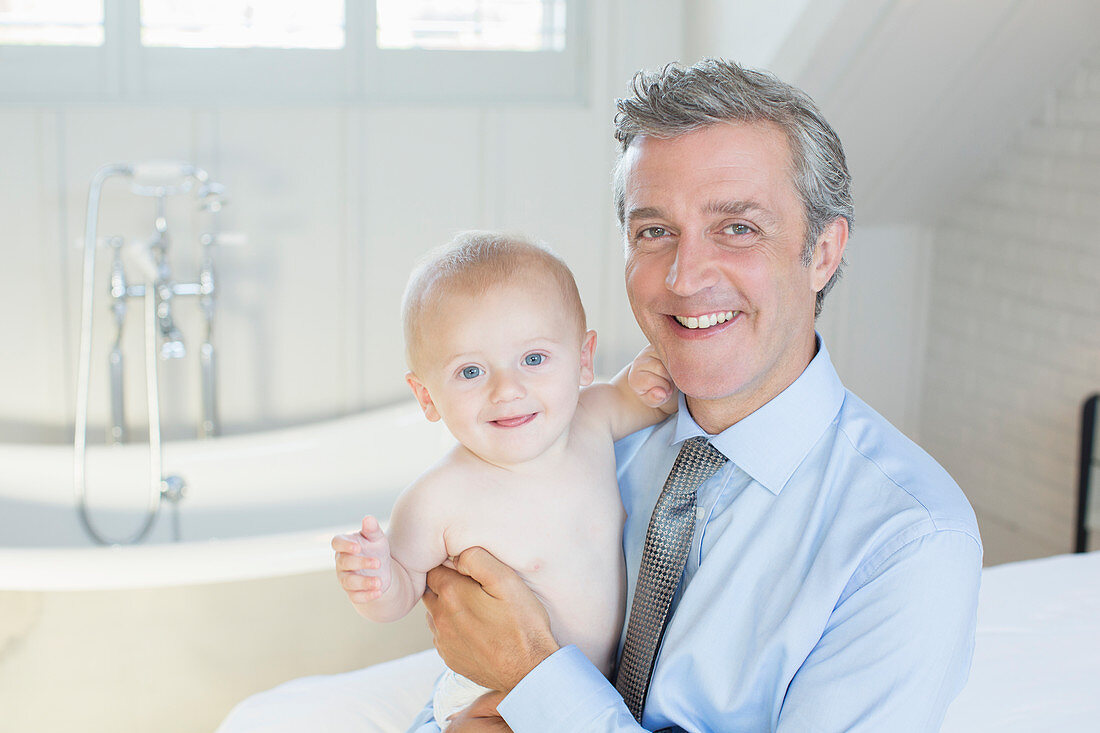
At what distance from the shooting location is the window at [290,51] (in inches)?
117

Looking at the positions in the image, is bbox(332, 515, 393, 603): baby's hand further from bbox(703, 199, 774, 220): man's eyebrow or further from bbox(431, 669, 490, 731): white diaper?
bbox(703, 199, 774, 220): man's eyebrow

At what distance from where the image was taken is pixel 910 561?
1.02m

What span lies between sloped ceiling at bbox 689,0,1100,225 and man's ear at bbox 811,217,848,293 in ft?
5.20

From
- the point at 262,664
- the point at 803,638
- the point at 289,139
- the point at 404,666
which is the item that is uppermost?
the point at 289,139

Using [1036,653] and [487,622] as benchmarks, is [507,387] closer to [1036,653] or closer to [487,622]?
[487,622]

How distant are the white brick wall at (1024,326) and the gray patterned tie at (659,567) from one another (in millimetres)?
2281

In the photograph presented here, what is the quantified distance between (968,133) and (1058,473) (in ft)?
3.39

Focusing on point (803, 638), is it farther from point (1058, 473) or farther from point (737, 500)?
point (1058, 473)

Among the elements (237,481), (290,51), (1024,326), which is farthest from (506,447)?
(1024,326)

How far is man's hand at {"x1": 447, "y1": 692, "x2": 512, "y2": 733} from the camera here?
1.22 metres

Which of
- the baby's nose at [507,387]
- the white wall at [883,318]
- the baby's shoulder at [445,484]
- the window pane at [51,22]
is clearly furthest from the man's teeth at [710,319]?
the white wall at [883,318]

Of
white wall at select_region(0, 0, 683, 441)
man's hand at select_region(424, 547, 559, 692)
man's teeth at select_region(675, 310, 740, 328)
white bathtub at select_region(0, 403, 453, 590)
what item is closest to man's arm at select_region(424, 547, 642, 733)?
man's hand at select_region(424, 547, 559, 692)

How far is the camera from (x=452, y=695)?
4.34ft

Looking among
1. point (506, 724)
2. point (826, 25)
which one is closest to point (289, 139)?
point (826, 25)
